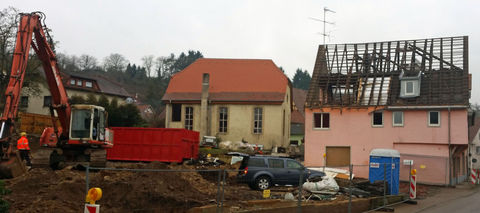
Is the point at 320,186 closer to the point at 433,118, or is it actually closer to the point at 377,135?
the point at 377,135

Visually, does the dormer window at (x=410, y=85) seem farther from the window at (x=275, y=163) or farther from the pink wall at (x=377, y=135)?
the window at (x=275, y=163)

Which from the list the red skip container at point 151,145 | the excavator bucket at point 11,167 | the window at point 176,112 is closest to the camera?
the excavator bucket at point 11,167

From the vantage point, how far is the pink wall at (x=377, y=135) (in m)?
29.9

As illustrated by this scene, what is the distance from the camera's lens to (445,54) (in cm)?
3303

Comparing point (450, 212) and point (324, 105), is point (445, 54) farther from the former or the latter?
point (450, 212)

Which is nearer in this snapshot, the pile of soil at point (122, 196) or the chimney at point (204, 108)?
the pile of soil at point (122, 196)

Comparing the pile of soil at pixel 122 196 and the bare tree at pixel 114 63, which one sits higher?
the bare tree at pixel 114 63

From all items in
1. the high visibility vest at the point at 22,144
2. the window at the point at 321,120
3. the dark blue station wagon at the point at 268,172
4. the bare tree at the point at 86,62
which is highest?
the bare tree at the point at 86,62

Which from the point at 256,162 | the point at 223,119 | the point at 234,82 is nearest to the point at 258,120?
the point at 223,119

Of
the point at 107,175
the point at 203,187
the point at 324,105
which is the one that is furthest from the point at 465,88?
the point at 107,175

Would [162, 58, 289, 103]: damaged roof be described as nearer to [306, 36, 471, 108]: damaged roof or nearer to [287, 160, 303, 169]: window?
[306, 36, 471, 108]: damaged roof

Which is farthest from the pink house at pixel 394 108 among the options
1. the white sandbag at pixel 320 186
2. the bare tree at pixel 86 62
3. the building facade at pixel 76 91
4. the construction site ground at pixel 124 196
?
the bare tree at pixel 86 62

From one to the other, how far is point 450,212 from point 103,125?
15532mm

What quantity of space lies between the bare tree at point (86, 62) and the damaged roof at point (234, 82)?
5441cm
